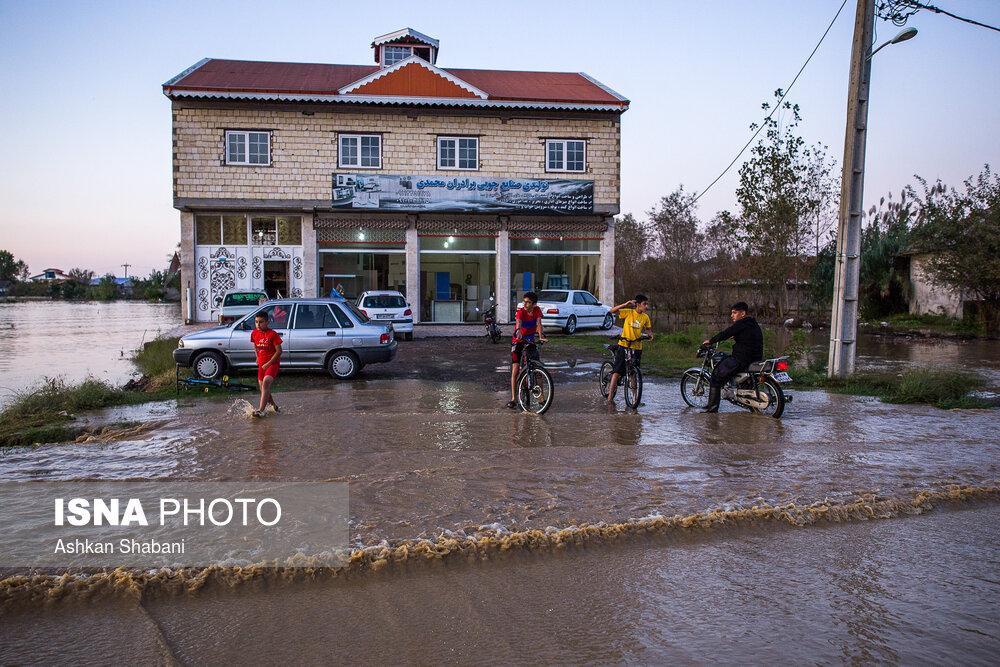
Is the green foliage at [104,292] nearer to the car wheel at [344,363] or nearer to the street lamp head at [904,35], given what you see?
the car wheel at [344,363]

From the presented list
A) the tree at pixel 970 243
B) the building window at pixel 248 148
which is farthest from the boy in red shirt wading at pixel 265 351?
the tree at pixel 970 243

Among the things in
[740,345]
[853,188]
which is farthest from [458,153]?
[740,345]

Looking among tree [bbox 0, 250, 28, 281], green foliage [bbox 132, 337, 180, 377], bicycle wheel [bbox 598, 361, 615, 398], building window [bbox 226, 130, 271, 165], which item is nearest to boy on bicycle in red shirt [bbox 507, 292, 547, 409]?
bicycle wheel [bbox 598, 361, 615, 398]

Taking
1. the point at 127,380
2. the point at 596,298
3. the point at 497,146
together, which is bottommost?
the point at 127,380

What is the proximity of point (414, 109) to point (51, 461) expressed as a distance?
2057 cm

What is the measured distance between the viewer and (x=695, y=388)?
36.1 feet

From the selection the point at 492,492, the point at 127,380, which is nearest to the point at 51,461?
the point at 492,492

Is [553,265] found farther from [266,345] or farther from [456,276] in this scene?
[266,345]

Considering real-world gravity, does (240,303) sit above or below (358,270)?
below

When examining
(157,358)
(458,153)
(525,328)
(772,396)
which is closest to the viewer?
(772,396)

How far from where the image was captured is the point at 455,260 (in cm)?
2722

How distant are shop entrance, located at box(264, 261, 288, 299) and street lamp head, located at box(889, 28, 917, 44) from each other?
66.5ft

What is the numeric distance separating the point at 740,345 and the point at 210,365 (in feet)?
31.4

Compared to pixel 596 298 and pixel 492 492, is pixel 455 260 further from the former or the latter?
pixel 492 492
